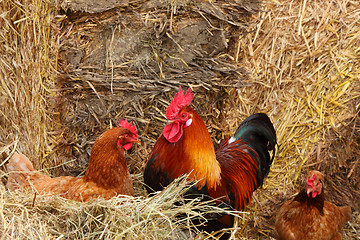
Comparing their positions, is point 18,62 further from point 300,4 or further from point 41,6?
point 300,4

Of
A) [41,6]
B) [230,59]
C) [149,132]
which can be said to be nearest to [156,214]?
[149,132]

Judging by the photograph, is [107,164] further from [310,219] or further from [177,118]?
[310,219]

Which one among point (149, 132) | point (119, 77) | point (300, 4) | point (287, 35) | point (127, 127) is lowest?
point (149, 132)

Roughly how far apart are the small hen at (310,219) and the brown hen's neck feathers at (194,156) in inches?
36.2

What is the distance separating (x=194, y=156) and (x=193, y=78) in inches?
31.3

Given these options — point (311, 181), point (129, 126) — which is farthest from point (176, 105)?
point (311, 181)

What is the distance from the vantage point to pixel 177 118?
2.42 m

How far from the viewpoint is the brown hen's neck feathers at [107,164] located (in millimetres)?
2467

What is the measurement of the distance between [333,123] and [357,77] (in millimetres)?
458

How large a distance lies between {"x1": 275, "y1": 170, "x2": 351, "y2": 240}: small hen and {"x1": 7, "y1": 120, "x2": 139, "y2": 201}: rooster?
4.52 feet

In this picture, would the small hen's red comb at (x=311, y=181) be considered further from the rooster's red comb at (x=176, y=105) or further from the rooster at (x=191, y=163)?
the rooster's red comb at (x=176, y=105)

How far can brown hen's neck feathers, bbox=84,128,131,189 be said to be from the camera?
2.47 metres

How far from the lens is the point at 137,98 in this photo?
298cm

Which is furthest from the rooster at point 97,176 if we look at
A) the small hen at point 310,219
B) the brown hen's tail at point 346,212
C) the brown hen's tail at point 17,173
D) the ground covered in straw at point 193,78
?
the brown hen's tail at point 346,212
